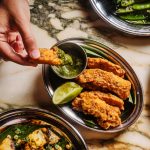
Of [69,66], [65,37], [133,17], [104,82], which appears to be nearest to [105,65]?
[104,82]

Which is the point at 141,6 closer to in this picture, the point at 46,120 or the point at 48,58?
the point at 48,58

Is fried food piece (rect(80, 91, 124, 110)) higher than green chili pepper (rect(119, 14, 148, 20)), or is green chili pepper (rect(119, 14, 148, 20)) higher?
green chili pepper (rect(119, 14, 148, 20))

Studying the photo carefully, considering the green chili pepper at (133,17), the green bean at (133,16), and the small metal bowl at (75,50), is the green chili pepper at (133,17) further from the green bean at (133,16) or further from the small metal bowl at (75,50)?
the small metal bowl at (75,50)

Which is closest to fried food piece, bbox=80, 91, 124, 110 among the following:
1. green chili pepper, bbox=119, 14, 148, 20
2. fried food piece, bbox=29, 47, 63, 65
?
fried food piece, bbox=29, 47, 63, 65

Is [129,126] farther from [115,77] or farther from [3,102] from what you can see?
[3,102]

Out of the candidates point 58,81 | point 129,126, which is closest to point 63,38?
point 58,81

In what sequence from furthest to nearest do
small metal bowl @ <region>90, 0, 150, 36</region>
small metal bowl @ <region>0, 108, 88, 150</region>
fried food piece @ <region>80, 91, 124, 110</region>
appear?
small metal bowl @ <region>90, 0, 150, 36</region>, fried food piece @ <region>80, 91, 124, 110</region>, small metal bowl @ <region>0, 108, 88, 150</region>

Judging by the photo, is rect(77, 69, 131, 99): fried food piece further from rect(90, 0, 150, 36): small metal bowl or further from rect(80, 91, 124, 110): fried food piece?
rect(90, 0, 150, 36): small metal bowl

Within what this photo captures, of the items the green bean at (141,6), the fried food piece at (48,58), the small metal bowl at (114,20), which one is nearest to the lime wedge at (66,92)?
the fried food piece at (48,58)
